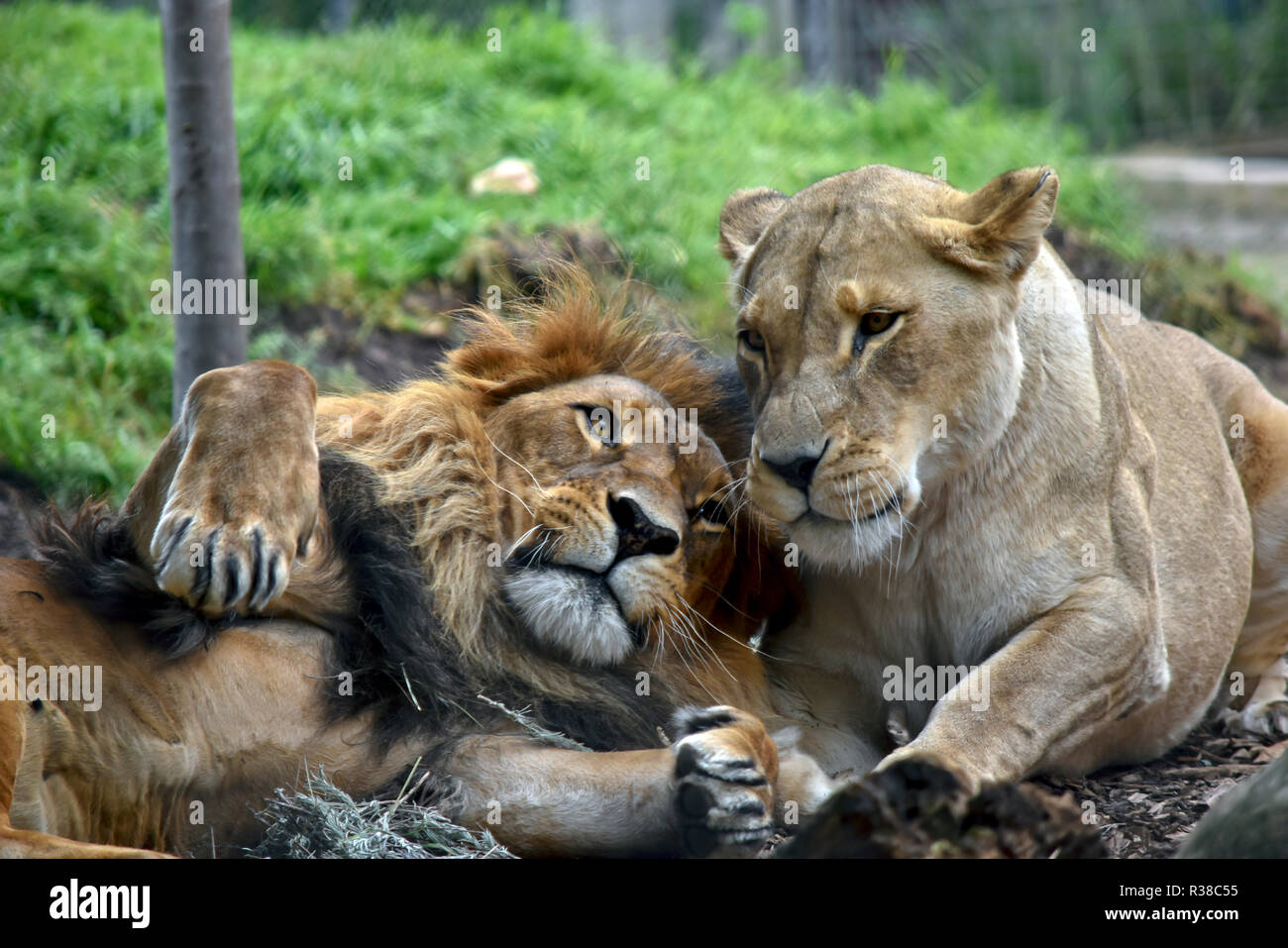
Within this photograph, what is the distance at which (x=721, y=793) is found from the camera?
9.34 feet

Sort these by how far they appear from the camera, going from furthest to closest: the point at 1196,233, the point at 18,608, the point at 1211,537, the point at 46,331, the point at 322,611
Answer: the point at 1196,233, the point at 46,331, the point at 1211,537, the point at 322,611, the point at 18,608

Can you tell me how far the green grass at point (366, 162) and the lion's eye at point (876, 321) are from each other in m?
2.69

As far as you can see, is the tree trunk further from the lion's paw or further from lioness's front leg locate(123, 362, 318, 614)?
the lion's paw

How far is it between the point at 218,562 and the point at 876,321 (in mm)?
1439

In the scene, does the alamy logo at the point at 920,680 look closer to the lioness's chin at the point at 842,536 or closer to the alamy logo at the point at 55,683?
the lioness's chin at the point at 842,536

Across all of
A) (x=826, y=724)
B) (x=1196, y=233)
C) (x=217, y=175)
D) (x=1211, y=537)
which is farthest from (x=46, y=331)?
(x=1196, y=233)

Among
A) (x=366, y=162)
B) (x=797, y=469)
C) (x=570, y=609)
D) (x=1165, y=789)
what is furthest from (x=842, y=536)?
(x=366, y=162)

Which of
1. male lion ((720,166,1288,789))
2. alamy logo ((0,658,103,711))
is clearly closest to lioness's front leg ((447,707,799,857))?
male lion ((720,166,1288,789))

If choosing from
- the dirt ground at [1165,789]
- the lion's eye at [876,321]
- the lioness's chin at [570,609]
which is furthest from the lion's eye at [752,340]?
the dirt ground at [1165,789]

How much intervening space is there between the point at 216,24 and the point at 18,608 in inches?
82.9

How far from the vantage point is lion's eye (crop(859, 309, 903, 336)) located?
3105 millimetres

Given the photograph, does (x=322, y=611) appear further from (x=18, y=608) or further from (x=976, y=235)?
(x=976, y=235)

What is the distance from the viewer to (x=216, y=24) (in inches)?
167

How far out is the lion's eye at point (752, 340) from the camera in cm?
331
